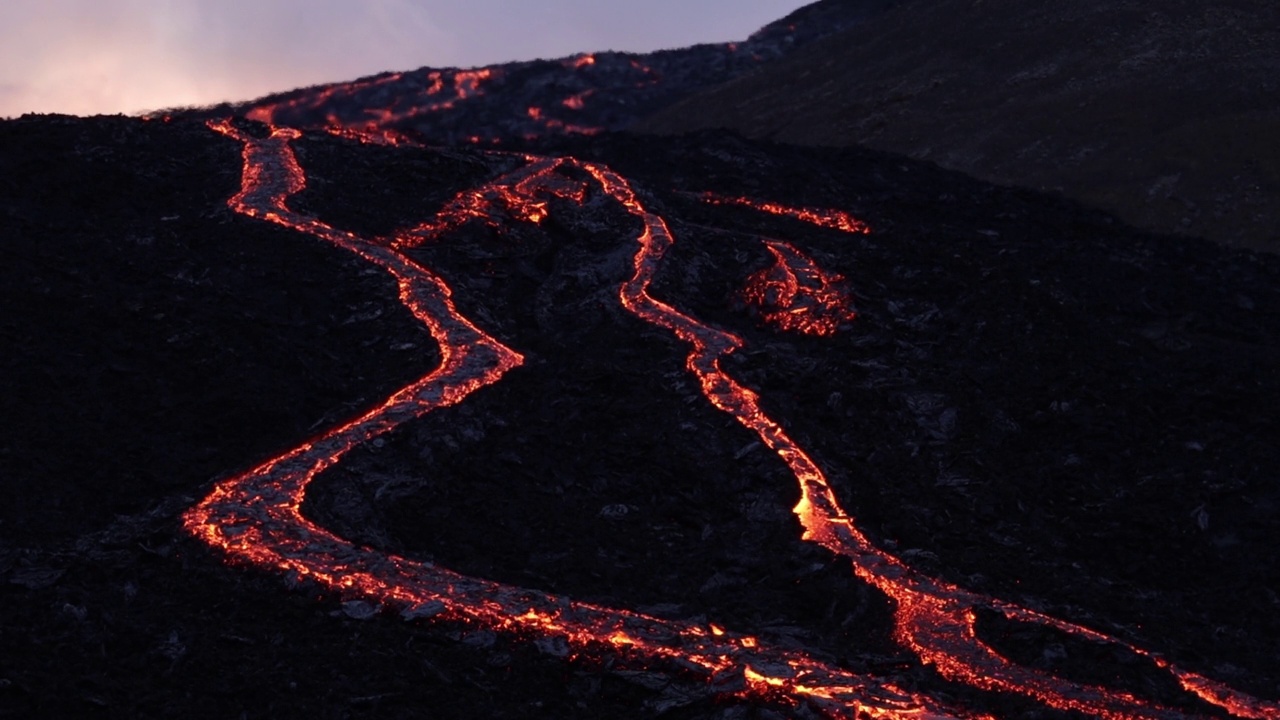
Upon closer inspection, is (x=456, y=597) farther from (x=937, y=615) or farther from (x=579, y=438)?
(x=579, y=438)

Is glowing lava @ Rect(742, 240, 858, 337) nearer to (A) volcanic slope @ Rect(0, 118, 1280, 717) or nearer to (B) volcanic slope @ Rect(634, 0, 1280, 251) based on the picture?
(A) volcanic slope @ Rect(0, 118, 1280, 717)

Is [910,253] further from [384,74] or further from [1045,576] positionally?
[384,74]

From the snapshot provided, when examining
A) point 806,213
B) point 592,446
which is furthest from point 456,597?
point 806,213

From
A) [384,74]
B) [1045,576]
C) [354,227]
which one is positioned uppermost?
[384,74]

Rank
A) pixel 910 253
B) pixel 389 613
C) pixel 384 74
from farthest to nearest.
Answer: pixel 384 74 < pixel 910 253 < pixel 389 613

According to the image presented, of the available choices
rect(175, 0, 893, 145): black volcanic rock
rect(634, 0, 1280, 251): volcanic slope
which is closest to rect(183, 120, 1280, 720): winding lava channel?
rect(634, 0, 1280, 251): volcanic slope

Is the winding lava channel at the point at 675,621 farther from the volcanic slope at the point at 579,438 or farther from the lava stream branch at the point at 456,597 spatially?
the volcanic slope at the point at 579,438

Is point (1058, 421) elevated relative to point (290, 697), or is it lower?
lower

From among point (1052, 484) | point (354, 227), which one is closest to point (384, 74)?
point (354, 227)
